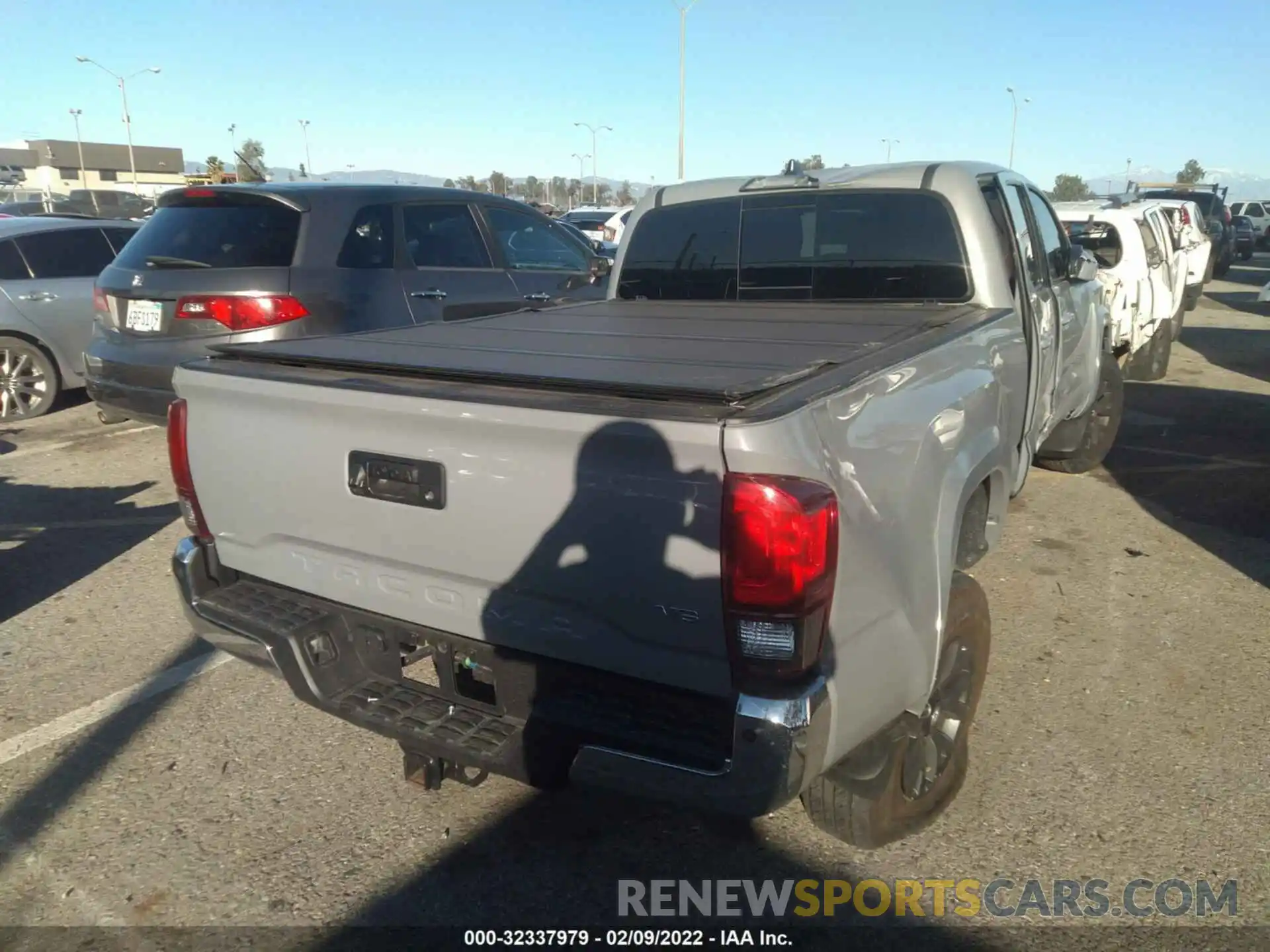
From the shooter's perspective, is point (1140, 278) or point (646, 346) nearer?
point (646, 346)

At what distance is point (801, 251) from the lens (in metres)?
4.48

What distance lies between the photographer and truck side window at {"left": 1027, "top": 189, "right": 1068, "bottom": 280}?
16.4 ft

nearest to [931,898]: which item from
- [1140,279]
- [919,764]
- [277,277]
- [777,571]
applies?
[919,764]

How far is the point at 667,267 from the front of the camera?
484 cm

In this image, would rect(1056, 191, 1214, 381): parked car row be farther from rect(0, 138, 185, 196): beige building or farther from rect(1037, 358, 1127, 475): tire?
rect(0, 138, 185, 196): beige building

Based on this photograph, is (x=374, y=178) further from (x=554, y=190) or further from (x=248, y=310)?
(x=554, y=190)

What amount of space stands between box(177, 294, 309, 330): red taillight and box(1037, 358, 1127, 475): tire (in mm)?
5170

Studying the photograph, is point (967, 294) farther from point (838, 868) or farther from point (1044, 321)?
point (838, 868)

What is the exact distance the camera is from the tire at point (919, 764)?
258 centimetres

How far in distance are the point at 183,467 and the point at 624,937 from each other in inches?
74.9

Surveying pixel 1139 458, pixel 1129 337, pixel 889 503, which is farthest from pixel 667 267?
pixel 1129 337

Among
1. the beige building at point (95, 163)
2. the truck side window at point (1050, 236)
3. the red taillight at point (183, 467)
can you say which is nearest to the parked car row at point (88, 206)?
the truck side window at point (1050, 236)

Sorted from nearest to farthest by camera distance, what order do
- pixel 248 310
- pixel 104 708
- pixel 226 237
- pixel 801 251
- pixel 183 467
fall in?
1. pixel 183 467
2. pixel 104 708
3. pixel 801 251
4. pixel 248 310
5. pixel 226 237

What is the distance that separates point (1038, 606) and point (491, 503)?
3.29m
